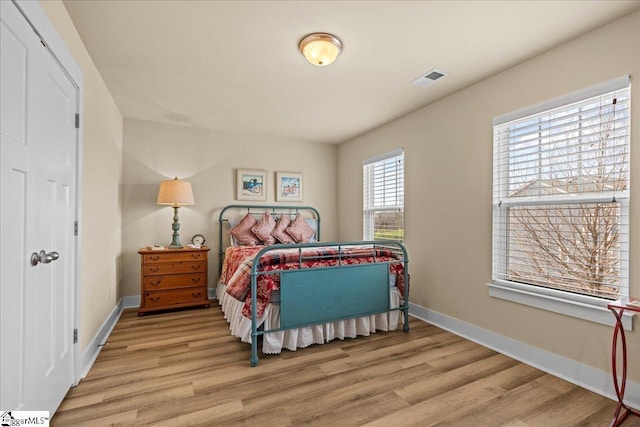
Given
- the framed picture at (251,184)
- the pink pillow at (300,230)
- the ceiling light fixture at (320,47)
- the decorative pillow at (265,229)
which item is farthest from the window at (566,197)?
the framed picture at (251,184)

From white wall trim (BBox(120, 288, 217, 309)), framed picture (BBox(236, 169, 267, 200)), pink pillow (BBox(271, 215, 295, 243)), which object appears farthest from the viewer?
framed picture (BBox(236, 169, 267, 200))

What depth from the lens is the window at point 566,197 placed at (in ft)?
6.51

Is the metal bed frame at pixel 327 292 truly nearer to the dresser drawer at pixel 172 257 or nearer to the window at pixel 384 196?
the window at pixel 384 196

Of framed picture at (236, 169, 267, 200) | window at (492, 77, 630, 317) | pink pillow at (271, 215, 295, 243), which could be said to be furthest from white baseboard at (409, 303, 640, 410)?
framed picture at (236, 169, 267, 200)

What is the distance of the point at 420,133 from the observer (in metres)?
3.55

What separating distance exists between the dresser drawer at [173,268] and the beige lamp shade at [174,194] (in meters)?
0.75

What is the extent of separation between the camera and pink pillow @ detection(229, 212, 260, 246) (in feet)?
13.8

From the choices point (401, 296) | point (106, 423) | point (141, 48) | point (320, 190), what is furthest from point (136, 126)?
point (401, 296)

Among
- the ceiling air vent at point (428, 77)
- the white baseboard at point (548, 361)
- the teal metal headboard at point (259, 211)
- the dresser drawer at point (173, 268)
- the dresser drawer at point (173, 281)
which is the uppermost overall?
the ceiling air vent at point (428, 77)

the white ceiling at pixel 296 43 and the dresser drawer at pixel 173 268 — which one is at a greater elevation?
the white ceiling at pixel 296 43

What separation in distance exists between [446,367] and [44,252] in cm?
272

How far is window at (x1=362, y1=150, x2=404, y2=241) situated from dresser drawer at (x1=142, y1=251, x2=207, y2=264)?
236 centimetres

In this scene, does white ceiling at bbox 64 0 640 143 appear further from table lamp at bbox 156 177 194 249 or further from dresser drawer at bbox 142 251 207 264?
dresser drawer at bbox 142 251 207 264

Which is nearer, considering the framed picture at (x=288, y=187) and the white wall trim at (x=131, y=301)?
the white wall trim at (x=131, y=301)
